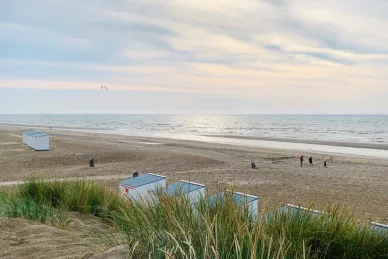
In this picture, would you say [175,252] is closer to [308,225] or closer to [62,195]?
[308,225]

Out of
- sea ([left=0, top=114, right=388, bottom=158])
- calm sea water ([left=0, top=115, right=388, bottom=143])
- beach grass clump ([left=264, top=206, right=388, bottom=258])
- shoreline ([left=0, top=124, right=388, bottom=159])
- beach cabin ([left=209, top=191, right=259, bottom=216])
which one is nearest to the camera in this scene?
beach grass clump ([left=264, top=206, right=388, bottom=258])

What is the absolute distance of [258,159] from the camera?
75.8 ft

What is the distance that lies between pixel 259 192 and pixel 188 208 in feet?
32.2

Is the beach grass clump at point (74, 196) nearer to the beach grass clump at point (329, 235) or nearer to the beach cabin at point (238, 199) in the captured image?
the beach cabin at point (238, 199)

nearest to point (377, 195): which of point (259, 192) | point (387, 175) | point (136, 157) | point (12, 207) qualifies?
point (259, 192)

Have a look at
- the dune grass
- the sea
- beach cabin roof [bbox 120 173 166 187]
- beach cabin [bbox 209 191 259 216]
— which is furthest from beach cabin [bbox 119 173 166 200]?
the sea

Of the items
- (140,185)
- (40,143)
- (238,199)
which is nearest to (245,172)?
(140,185)

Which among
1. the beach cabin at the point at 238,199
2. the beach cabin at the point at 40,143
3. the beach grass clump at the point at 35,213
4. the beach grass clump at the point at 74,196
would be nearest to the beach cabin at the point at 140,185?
the beach grass clump at the point at 74,196

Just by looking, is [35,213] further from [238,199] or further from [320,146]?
[320,146]

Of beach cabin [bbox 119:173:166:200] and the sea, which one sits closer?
beach cabin [bbox 119:173:166:200]

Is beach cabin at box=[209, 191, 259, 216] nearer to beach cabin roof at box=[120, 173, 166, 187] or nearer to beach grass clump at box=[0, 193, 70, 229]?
beach grass clump at box=[0, 193, 70, 229]

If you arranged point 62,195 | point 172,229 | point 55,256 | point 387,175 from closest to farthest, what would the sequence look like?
point 172,229 < point 55,256 < point 62,195 < point 387,175

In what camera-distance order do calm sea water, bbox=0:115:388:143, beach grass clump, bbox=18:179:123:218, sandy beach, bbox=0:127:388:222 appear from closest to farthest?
beach grass clump, bbox=18:179:123:218 → sandy beach, bbox=0:127:388:222 → calm sea water, bbox=0:115:388:143

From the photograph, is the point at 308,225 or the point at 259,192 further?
the point at 259,192
